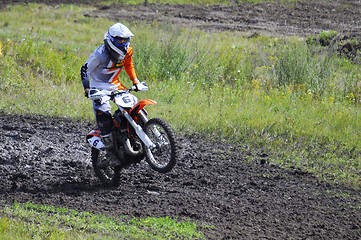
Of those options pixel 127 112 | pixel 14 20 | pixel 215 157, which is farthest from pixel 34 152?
pixel 14 20

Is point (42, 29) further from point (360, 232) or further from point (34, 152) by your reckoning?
point (360, 232)

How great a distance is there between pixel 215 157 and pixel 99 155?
222 centimetres

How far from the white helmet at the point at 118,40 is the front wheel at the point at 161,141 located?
3.54 feet

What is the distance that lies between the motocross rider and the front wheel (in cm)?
60

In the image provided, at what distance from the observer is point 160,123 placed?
6793mm

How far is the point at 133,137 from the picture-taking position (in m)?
7.17

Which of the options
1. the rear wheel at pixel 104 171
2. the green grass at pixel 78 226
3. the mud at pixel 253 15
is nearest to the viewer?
the green grass at pixel 78 226

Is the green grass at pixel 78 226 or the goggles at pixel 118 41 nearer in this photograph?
the green grass at pixel 78 226

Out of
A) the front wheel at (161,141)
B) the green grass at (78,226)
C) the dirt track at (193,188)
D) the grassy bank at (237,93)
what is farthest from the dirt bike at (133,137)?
the grassy bank at (237,93)

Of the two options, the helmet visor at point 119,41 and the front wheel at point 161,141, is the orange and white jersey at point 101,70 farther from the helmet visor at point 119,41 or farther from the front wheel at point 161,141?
the front wheel at point 161,141

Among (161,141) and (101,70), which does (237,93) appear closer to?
(101,70)

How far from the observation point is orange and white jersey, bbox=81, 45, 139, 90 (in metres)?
7.21

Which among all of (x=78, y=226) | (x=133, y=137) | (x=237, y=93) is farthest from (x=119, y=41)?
(x=237, y=93)

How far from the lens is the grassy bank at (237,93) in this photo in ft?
32.2
